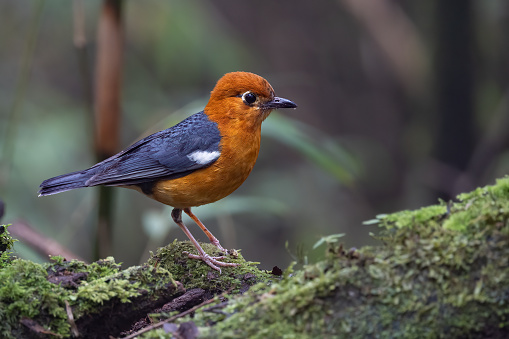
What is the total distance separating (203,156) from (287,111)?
7.41 m

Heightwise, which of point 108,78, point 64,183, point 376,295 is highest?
point 108,78

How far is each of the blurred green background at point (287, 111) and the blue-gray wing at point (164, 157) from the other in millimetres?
239

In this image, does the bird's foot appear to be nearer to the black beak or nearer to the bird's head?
the bird's head

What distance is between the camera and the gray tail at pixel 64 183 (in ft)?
15.2

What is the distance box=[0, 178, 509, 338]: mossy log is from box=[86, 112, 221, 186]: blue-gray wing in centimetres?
165

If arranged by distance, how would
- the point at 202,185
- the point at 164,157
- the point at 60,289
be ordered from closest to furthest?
the point at 60,289 < the point at 202,185 < the point at 164,157

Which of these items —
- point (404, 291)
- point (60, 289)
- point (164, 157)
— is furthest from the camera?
point (164, 157)

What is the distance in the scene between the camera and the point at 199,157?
15.2 feet

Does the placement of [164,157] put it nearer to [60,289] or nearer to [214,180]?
[214,180]

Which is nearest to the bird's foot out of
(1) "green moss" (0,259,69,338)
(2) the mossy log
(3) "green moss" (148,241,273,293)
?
(3) "green moss" (148,241,273,293)

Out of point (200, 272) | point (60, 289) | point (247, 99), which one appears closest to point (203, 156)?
point (247, 99)

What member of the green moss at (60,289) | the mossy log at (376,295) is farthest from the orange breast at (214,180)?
the mossy log at (376,295)

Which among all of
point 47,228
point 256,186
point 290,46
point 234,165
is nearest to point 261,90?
point 234,165

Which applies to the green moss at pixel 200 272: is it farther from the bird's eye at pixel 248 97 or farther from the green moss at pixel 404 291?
the bird's eye at pixel 248 97
